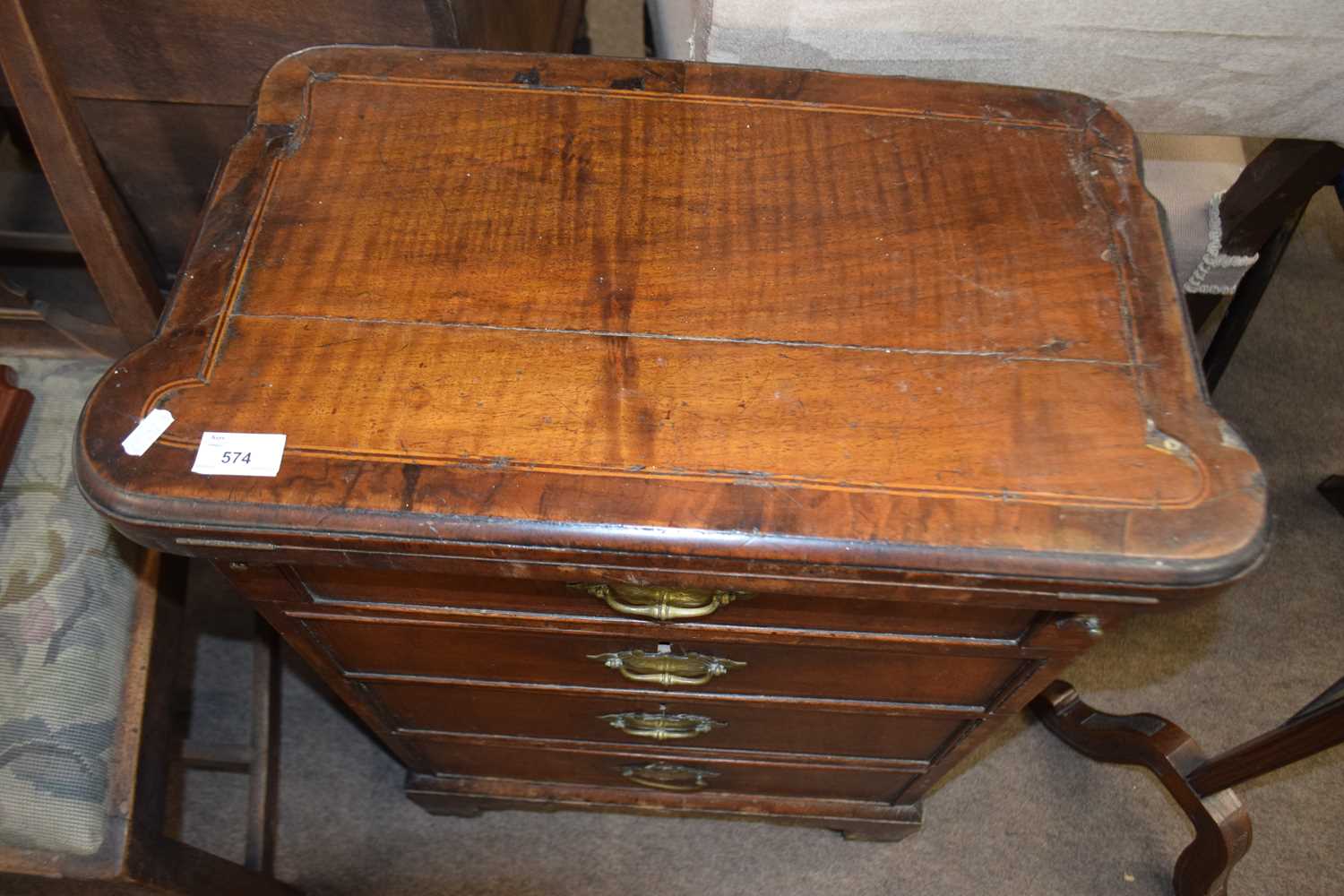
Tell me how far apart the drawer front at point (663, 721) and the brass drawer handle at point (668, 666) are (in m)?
0.07

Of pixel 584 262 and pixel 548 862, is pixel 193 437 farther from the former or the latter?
pixel 548 862

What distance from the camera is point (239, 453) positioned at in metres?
0.75

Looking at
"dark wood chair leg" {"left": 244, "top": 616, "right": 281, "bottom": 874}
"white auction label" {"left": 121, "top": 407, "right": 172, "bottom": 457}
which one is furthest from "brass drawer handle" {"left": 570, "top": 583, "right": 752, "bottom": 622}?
"dark wood chair leg" {"left": 244, "top": 616, "right": 281, "bottom": 874}

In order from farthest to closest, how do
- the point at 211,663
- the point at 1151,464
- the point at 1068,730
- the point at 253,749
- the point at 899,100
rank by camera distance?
the point at 211,663
the point at 1068,730
the point at 253,749
the point at 899,100
the point at 1151,464

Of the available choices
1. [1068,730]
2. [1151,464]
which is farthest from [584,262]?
[1068,730]

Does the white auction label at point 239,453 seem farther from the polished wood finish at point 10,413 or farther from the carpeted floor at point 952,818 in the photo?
the carpeted floor at point 952,818

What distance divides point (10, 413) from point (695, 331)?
32.5 inches

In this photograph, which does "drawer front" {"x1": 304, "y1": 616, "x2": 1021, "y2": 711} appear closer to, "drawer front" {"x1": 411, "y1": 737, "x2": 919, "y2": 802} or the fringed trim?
"drawer front" {"x1": 411, "y1": 737, "x2": 919, "y2": 802}

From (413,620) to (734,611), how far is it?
300 millimetres

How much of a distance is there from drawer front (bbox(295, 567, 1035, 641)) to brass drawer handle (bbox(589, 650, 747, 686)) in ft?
0.32

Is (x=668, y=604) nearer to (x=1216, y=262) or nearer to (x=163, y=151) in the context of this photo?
(x=1216, y=262)

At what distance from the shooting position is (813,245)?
34.4 inches

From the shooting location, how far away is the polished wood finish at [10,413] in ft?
3.58

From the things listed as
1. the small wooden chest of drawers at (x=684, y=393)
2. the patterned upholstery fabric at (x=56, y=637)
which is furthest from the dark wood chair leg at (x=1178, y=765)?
the patterned upholstery fabric at (x=56, y=637)
